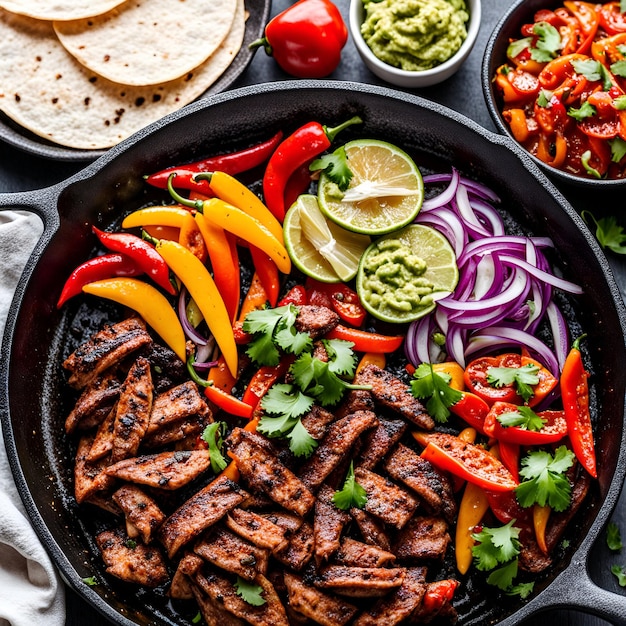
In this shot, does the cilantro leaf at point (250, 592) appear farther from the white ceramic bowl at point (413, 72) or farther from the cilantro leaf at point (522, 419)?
the white ceramic bowl at point (413, 72)

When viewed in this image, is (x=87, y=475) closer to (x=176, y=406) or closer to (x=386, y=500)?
(x=176, y=406)

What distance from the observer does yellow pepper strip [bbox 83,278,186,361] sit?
15.3ft

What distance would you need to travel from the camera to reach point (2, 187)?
17.7ft

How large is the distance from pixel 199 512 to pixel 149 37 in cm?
316

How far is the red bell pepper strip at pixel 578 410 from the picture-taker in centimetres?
448

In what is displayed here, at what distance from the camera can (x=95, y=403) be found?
4.55m

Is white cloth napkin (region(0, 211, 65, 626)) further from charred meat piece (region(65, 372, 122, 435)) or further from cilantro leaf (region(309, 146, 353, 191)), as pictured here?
cilantro leaf (region(309, 146, 353, 191))

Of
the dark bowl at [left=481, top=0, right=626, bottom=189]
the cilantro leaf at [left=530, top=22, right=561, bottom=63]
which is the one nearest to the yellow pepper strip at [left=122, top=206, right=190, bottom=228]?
→ the dark bowl at [left=481, top=0, right=626, bottom=189]

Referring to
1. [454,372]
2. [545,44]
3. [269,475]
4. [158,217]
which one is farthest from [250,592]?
[545,44]

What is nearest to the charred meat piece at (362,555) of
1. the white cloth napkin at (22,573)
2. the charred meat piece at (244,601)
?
the charred meat piece at (244,601)

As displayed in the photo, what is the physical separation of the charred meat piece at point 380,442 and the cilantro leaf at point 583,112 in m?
2.17

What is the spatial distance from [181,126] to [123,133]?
0.53 metres

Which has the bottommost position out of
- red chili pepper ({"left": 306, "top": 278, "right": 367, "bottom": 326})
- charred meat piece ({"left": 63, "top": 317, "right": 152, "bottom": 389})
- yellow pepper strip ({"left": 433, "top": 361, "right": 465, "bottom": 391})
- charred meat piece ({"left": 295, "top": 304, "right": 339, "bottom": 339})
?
charred meat piece ({"left": 63, "top": 317, "right": 152, "bottom": 389})

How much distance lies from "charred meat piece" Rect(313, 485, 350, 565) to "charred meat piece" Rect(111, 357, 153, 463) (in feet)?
3.59
